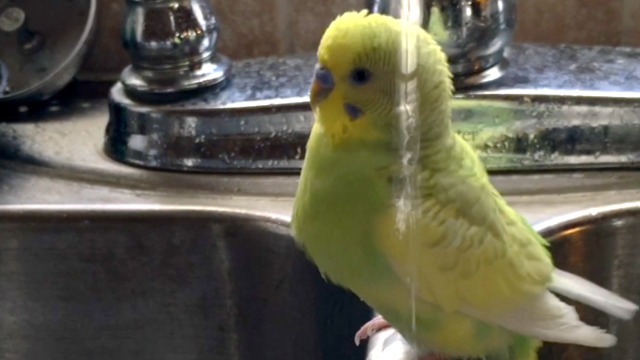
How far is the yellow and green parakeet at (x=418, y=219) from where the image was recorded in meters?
0.43

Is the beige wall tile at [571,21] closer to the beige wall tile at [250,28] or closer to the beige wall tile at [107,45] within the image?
the beige wall tile at [250,28]

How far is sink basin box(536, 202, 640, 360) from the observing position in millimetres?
566

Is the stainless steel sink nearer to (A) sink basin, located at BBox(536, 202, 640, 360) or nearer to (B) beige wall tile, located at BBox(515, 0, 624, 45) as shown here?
(A) sink basin, located at BBox(536, 202, 640, 360)

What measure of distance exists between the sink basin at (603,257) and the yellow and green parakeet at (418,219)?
10cm

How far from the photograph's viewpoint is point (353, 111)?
437 mm

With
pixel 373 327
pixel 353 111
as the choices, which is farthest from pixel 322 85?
pixel 373 327

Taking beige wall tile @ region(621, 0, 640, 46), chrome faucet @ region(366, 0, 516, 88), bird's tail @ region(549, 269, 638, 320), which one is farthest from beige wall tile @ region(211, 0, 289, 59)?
bird's tail @ region(549, 269, 638, 320)

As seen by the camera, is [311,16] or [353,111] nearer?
[353,111]

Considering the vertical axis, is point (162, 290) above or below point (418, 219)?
below

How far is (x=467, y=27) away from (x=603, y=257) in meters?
0.16

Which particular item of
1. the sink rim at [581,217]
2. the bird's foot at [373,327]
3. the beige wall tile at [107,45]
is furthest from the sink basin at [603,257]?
the beige wall tile at [107,45]

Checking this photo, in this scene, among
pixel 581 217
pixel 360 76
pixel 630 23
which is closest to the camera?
pixel 360 76

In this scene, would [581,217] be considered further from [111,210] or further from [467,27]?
[111,210]

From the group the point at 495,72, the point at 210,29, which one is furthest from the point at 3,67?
the point at 495,72
